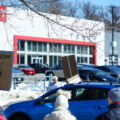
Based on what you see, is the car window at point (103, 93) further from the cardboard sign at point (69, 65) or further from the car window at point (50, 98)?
the cardboard sign at point (69, 65)

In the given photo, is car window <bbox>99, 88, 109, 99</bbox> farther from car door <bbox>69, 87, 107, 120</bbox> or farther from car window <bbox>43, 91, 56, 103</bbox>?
car window <bbox>43, 91, 56, 103</bbox>

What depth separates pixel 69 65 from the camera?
1199 cm

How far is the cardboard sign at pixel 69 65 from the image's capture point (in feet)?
39.3

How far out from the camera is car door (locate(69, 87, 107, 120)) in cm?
822

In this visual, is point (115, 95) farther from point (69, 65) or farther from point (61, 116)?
point (69, 65)

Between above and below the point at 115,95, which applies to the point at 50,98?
below

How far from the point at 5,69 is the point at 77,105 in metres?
2.31

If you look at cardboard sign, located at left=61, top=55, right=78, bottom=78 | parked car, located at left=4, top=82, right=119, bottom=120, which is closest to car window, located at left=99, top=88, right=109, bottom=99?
parked car, located at left=4, top=82, right=119, bottom=120

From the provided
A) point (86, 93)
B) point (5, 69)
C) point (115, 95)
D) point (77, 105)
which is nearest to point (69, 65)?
point (86, 93)

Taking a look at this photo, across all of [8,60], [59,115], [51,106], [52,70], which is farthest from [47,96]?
[52,70]

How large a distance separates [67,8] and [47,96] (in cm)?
317

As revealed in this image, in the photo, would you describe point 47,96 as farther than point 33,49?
No

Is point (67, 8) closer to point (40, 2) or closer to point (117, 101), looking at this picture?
point (40, 2)

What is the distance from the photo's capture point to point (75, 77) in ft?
39.8
